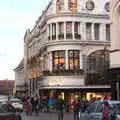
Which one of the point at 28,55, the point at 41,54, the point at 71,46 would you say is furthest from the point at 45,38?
the point at 28,55

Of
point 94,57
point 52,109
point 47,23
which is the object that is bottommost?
point 52,109

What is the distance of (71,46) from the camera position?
6362 centimetres

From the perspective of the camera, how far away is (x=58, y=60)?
64.7 metres

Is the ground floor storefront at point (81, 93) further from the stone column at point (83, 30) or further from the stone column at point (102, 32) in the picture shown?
the stone column at point (102, 32)

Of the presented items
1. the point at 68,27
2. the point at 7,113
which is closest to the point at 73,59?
the point at 68,27

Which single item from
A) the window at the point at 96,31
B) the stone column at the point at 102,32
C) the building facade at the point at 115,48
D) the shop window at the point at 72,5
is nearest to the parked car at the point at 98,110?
the building facade at the point at 115,48

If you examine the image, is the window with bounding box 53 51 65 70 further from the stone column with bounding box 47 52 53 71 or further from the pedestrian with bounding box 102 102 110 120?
the pedestrian with bounding box 102 102 110 120

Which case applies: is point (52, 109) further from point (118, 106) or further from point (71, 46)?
point (118, 106)

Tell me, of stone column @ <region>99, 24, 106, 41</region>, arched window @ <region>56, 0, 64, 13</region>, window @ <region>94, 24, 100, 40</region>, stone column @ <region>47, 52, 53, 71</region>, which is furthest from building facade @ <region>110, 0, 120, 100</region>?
stone column @ <region>47, 52, 53, 71</region>

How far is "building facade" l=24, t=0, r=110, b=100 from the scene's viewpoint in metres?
63.3

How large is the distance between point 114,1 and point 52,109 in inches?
876

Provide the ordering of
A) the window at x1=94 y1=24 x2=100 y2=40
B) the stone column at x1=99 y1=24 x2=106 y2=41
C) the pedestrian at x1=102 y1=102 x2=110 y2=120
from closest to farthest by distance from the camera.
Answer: the pedestrian at x1=102 y1=102 x2=110 y2=120, the stone column at x1=99 y1=24 x2=106 y2=41, the window at x1=94 y1=24 x2=100 y2=40

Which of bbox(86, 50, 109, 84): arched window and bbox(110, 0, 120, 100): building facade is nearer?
bbox(110, 0, 120, 100): building facade

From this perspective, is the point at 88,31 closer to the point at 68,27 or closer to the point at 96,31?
the point at 96,31
